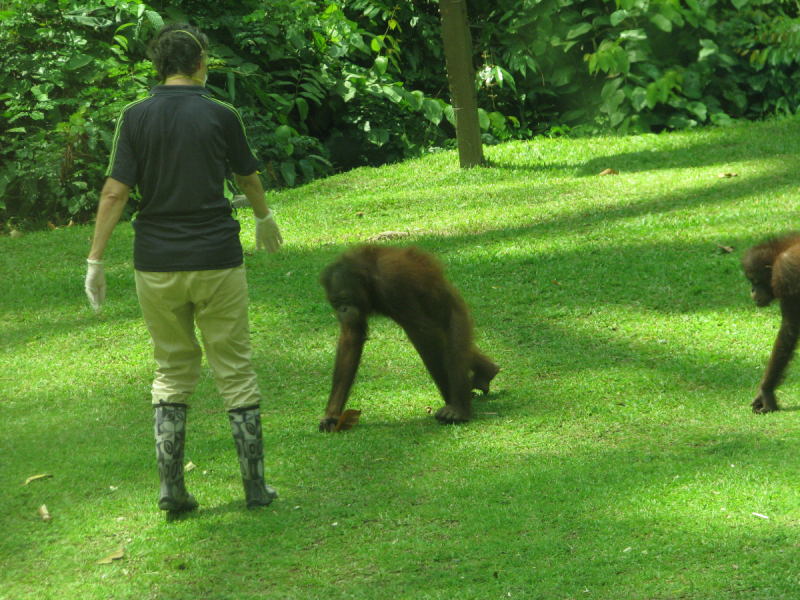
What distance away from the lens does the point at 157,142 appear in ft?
11.7

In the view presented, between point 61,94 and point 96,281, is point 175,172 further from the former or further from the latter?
point 61,94

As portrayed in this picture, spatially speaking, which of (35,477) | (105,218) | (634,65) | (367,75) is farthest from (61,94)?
(105,218)

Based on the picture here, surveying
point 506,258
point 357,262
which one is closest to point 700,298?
point 506,258

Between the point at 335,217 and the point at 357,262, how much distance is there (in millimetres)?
4591

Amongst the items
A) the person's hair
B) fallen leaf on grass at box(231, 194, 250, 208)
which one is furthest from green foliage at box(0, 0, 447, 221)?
the person's hair

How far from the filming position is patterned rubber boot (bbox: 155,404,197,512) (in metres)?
3.75

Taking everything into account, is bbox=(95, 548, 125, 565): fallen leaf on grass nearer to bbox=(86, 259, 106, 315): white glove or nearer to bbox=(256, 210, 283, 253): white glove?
bbox=(86, 259, 106, 315): white glove

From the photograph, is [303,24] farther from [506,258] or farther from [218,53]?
[506,258]

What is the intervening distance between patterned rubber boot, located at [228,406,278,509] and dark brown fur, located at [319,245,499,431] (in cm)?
102

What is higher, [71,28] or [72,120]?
[71,28]

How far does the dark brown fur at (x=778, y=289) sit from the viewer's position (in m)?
4.56

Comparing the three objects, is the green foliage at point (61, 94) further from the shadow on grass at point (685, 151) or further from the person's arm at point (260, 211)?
the person's arm at point (260, 211)

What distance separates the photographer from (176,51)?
143 inches

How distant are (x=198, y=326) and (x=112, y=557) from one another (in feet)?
3.38
